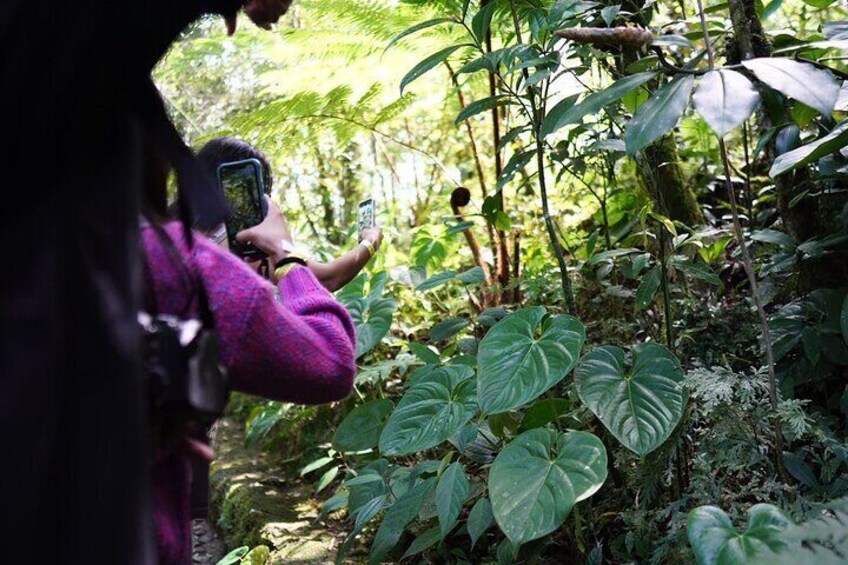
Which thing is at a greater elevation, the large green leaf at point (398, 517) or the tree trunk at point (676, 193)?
the tree trunk at point (676, 193)

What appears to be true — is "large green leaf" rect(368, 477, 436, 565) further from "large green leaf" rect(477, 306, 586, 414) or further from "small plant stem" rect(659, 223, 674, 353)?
"small plant stem" rect(659, 223, 674, 353)

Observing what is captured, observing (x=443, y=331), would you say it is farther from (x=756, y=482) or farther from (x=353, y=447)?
(x=756, y=482)

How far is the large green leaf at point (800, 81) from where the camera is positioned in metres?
1.50

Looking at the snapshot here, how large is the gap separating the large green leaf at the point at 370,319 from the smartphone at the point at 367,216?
2.37 ft

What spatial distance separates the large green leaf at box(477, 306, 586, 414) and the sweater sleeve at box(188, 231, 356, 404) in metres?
0.81

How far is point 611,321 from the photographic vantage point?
102 inches

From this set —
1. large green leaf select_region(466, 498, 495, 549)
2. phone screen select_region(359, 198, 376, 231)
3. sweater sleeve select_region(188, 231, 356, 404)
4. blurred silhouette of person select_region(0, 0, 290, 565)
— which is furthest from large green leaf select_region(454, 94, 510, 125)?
blurred silhouette of person select_region(0, 0, 290, 565)

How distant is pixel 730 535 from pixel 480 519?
0.72m

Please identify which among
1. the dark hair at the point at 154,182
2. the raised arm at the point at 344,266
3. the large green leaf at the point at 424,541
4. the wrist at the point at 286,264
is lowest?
the large green leaf at the point at 424,541

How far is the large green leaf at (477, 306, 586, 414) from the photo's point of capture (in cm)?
201

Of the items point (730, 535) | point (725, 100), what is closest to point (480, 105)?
point (725, 100)

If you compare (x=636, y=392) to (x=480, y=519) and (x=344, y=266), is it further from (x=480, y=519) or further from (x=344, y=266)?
(x=344, y=266)

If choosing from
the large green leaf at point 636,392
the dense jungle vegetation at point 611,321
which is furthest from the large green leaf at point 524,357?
the large green leaf at point 636,392

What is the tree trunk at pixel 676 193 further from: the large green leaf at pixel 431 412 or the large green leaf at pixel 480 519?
the large green leaf at pixel 480 519
